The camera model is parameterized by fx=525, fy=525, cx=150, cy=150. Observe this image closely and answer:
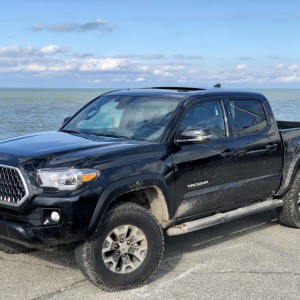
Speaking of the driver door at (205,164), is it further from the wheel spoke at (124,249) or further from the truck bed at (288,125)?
the truck bed at (288,125)

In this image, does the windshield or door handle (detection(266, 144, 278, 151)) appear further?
door handle (detection(266, 144, 278, 151))

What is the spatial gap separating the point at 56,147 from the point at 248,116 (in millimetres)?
2544

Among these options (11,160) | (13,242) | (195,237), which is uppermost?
(11,160)

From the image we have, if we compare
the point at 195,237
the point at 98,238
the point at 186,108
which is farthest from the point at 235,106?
the point at 98,238

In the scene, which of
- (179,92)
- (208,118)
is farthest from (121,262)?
(179,92)

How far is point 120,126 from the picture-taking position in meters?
5.70

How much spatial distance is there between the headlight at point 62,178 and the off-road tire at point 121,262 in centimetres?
43

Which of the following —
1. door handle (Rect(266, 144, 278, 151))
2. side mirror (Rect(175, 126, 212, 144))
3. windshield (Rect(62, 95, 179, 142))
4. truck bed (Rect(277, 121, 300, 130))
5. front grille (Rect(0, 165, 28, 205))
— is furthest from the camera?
truck bed (Rect(277, 121, 300, 130))

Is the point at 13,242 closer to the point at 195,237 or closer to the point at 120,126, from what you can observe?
the point at 120,126

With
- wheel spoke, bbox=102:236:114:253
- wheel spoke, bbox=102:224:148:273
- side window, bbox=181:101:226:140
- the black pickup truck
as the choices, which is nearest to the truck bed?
the black pickup truck

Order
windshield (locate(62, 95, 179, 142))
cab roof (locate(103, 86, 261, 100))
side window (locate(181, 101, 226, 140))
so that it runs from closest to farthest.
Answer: windshield (locate(62, 95, 179, 142)), side window (locate(181, 101, 226, 140)), cab roof (locate(103, 86, 261, 100))

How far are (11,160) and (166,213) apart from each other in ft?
5.10

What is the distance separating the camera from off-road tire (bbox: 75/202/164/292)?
4488 millimetres

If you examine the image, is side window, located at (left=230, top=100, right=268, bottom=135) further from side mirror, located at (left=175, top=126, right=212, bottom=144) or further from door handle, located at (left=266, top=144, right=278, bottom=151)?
side mirror, located at (left=175, top=126, right=212, bottom=144)
